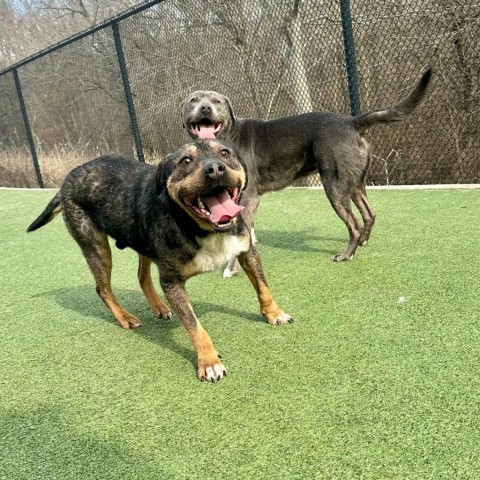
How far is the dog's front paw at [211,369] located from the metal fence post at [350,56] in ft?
16.2

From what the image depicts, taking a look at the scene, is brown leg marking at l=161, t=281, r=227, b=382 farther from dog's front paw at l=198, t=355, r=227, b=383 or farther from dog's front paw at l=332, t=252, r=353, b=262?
dog's front paw at l=332, t=252, r=353, b=262

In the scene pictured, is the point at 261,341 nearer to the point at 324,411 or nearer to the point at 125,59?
the point at 324,411

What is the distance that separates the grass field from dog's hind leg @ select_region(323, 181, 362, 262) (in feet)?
0.33

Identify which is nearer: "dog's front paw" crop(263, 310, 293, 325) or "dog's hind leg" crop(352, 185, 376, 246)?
"dog's front paw" crop(263, 310, 293, 325)

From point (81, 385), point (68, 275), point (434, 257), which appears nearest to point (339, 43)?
point (434, 257)

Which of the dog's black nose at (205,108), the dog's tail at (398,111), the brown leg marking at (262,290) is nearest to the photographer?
the brown leg marking at (262,290)

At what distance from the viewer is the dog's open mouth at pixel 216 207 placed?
2.48 meters

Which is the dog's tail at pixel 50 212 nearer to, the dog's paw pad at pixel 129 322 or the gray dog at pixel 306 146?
the dog's paw pad at pixel 129 322

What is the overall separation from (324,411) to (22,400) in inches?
67.2

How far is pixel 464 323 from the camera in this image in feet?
8.71

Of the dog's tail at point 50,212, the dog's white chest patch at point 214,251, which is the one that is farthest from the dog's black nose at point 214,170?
the dog's tail at point 50,212

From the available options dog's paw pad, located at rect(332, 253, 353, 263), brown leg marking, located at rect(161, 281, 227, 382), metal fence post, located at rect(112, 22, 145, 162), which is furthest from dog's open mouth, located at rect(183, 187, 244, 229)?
metal fence post, located at rect(112, 22, 145, 162)

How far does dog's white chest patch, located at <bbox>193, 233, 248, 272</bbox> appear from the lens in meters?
2.78

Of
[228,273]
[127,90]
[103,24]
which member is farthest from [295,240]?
[103,24]
